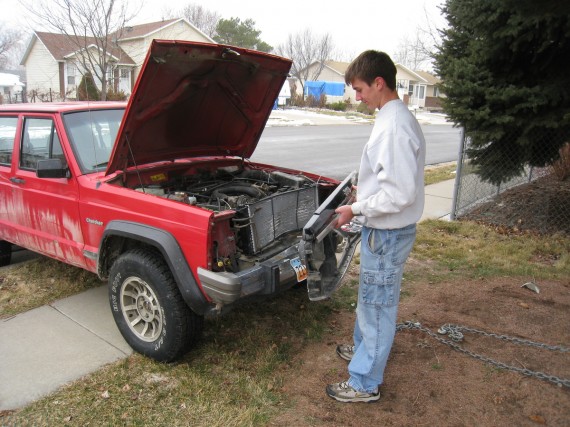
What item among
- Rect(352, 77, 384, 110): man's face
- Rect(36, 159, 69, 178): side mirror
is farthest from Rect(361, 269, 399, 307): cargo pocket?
Rect(36, 159, 69, 178): side mirror

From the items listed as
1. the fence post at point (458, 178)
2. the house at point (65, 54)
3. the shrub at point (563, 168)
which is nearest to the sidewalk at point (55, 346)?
the fence post at point (458, 178)

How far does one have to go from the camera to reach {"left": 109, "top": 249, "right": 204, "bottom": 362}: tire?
3.28m

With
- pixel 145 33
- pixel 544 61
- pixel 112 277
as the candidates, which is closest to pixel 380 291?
pixel 112 277

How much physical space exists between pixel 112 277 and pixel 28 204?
4.52 feet

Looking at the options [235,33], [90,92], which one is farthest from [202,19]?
[90,92]

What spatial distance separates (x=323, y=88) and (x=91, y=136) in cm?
5135

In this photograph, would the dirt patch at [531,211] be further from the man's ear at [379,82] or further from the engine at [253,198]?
the man's ear at [379,82]

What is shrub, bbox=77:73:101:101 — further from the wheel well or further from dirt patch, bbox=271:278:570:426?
dirt patch, bbox=271:278:570:426

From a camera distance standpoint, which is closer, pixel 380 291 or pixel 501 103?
pixel 380 291

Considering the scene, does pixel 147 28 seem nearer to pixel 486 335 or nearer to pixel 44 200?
pixel 44 200

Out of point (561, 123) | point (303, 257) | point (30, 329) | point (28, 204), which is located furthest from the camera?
point (561, 123)

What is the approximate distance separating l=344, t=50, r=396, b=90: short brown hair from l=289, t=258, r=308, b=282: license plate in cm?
130

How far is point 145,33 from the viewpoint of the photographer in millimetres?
34000

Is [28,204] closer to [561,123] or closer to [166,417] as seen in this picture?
[166,417]
